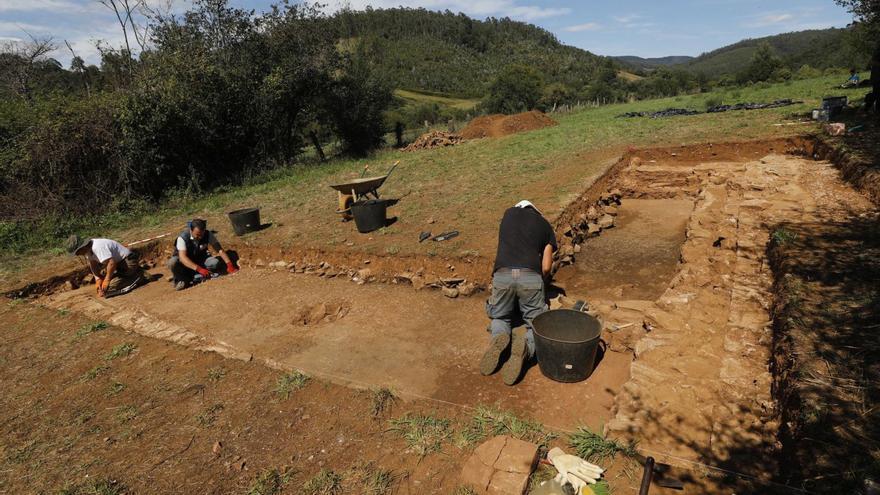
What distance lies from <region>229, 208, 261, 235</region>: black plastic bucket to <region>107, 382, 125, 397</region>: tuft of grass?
535 centimetres

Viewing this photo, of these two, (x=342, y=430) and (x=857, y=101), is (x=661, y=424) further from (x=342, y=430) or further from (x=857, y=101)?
(x=857, y=101)

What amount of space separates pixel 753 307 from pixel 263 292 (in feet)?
23.1

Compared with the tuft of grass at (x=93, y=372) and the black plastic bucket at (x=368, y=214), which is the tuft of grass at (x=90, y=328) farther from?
the black plastic bucket at (x=368, y=214)

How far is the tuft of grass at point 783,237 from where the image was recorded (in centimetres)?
577

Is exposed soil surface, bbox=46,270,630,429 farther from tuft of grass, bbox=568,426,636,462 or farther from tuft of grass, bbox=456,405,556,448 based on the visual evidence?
tuft of grass, bbox=568,426,636,462

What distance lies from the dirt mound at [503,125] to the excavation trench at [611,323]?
16065 mm

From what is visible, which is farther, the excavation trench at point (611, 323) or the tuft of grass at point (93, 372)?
the tuft of grass at point (93, 372)

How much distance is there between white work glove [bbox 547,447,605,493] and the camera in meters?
2.99

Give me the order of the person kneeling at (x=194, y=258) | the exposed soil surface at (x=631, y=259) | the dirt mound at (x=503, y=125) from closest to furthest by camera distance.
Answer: the exposed soil surface at (x=631, y=259)
the person kneeling at (x=194, y=258)
the dirt mound at (x=503, y=125)

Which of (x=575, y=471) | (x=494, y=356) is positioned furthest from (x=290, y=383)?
(x=575, y=471)

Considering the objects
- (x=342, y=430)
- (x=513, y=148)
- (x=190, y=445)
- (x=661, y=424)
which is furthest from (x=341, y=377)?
(x=513, y=148)

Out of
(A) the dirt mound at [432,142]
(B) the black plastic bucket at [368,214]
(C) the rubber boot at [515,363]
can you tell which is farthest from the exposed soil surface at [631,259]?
(A) the dirt mound at [432,142]

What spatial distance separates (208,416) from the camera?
427 centimetres

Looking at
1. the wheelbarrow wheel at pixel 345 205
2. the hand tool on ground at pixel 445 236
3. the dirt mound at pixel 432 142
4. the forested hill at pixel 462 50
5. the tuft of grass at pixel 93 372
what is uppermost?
the forested hill at pixel 462 50
